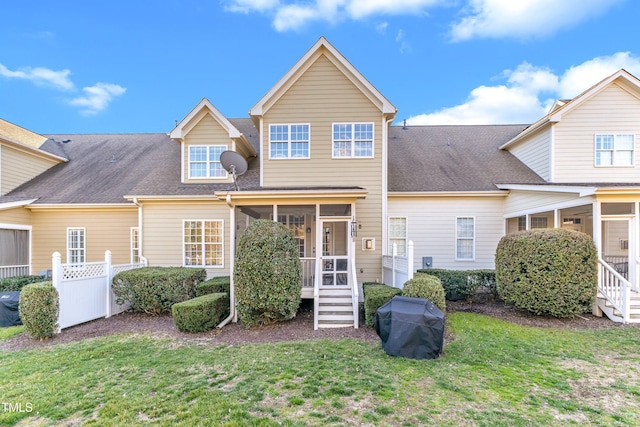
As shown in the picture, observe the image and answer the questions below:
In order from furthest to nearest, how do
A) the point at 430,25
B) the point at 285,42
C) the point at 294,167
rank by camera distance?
the point at 285,42
the point at 430,25
the point at 294,167

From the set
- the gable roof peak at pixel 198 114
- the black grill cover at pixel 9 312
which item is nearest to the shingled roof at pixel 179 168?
the gable roof peak at pixel 198 114

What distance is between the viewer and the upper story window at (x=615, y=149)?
1096cm

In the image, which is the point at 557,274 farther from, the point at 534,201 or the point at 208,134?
the point at 208,134

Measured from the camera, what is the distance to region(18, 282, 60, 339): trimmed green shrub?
7109 millimetres

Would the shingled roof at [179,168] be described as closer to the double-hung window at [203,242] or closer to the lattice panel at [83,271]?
the double-hung window at [203,242]

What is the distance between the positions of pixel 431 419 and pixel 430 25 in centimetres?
2053

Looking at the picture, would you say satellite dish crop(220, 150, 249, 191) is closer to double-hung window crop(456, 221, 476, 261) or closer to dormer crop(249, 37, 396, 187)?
dormer crop(249, 37, 396, 187)

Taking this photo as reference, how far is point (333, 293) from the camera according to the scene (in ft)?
28.6

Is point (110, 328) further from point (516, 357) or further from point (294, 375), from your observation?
point (516, 357)

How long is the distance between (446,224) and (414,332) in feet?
23.5

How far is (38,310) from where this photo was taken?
7113mm

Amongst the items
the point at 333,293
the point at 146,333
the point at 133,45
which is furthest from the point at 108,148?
the point at 333,293

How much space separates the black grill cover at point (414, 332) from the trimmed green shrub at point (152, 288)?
6.25m

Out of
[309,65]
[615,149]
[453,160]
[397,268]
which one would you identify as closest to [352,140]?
[309,65]
